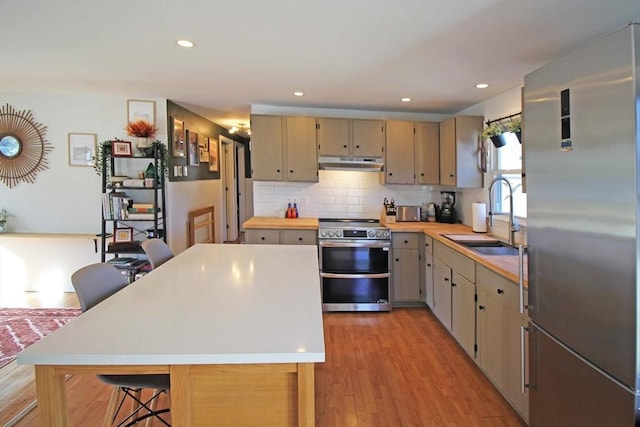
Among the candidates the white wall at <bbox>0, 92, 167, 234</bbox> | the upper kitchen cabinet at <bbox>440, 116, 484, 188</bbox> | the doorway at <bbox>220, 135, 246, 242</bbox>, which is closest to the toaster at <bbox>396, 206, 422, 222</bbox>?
the upper kitchen cabinet at <bbox>440, 116, 484, 188</bbox>

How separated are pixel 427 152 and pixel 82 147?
4110mm

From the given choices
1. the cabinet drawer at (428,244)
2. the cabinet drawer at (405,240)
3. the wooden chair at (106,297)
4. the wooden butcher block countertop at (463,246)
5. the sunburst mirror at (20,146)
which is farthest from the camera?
the sunburst mirror at (20,146)

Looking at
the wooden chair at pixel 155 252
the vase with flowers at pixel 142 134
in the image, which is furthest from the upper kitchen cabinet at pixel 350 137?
the wooden chair at pixel 155 252

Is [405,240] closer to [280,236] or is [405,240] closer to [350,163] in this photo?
[350,163]

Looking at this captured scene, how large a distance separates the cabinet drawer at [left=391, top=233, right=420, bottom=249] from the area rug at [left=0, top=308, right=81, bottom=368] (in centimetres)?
331

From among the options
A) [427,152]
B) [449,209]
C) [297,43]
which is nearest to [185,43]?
[297,43]

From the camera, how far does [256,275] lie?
81.2 inches

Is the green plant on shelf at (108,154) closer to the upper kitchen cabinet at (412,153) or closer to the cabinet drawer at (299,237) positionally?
the cabinet drawer at (299,237)

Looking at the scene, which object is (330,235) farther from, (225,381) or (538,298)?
(225,381)

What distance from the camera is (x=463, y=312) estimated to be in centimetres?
297

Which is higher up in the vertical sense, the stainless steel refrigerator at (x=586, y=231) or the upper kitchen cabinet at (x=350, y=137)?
the upper kitchen cabinet at (x=350, y=137)

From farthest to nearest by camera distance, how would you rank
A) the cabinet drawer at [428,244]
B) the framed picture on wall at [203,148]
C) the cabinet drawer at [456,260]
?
1. the framed picture on wall at [203,148]
2. the cabinet drawer at [428,244]
3. the cabinet drawer at [456,260]

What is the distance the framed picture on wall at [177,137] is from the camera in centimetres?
457

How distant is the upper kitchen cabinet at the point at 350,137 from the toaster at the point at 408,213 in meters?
0.73
